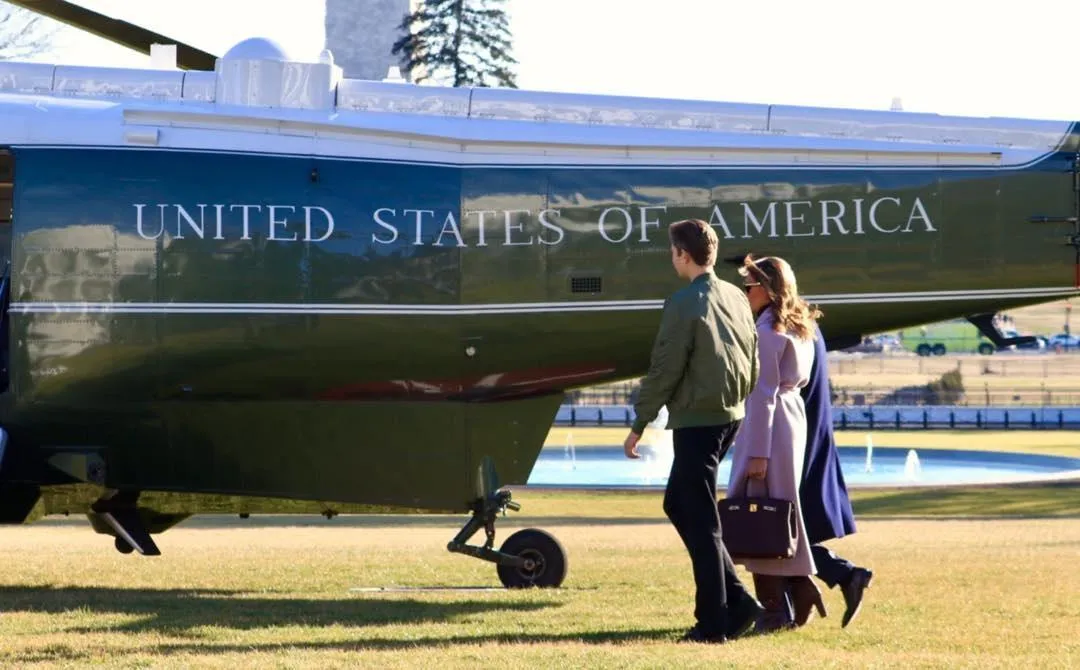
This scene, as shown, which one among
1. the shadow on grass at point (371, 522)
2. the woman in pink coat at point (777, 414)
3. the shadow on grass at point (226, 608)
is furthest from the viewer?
the shadow on grass at point (371, 522)

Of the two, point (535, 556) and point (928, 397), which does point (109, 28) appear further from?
point (928, 397)

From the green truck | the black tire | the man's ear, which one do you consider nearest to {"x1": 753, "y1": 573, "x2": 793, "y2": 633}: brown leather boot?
the man's ear

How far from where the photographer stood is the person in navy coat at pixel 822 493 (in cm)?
855

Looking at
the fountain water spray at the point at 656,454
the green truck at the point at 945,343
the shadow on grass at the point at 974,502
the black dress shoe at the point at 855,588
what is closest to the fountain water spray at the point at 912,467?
the shadow on grass at the point at 974,502

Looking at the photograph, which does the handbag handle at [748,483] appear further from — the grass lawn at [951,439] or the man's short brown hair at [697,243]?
the grass lawn at [951,439]

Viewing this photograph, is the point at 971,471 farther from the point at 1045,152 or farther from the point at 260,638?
the point at 260,638

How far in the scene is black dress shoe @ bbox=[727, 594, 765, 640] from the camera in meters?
7.92

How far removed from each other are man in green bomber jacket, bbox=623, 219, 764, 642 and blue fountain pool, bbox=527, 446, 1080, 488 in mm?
26324

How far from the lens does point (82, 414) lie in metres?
11.1

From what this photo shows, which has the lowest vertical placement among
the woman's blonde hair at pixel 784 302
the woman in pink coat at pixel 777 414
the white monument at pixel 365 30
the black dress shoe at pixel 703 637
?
the black dress shoe at pixel 703 637

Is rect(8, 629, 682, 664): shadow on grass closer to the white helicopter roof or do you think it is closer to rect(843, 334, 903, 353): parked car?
the white helicopter roof

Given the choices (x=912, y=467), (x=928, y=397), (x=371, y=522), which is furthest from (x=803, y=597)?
(x=928, y=397)

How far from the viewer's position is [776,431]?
814 centimetres

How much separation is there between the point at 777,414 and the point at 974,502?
76.0ft
